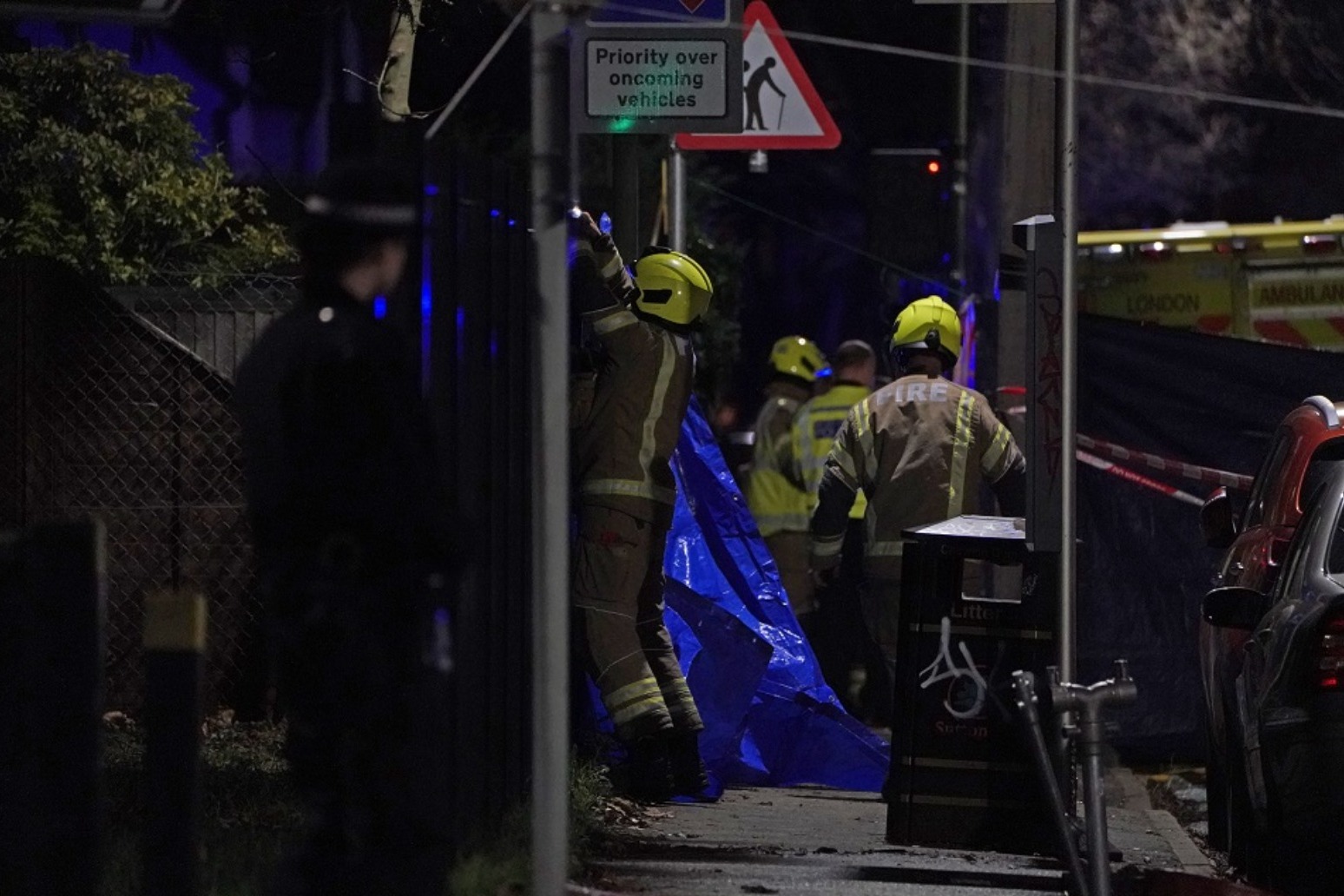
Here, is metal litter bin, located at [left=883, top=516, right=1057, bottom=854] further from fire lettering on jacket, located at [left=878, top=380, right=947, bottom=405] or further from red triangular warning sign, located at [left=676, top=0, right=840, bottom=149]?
red triangular warning sign, located at [left=676, top=0, right=840, bottom=149]

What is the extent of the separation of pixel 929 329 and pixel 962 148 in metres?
13.2

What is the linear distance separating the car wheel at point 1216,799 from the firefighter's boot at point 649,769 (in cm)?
186

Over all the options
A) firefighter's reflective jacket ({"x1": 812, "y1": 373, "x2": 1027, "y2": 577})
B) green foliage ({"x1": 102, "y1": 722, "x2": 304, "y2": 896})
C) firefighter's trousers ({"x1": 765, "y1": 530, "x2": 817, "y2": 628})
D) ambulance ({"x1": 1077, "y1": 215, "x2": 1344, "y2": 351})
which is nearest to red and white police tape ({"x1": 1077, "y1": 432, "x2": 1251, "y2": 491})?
firefighter's reflective jacket ({"x1": 812, "y1": 373, "x2": 1027, "y2": 577})

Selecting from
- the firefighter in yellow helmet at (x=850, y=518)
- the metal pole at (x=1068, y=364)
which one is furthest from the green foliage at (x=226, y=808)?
the firefighter in yellow helmet at (x=850, y=518)

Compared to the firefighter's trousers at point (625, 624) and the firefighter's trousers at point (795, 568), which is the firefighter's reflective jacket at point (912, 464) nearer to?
the firefighter's trousers at point (625, 624)

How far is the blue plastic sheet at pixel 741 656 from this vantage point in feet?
29.6

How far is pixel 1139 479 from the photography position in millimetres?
10914

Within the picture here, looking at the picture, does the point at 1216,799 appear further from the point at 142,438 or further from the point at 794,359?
the point at 794,359

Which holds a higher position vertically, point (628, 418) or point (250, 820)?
point (628, 418)

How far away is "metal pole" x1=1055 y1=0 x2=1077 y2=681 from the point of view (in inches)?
276

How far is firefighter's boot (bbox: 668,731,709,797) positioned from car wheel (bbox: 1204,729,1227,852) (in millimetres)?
1764

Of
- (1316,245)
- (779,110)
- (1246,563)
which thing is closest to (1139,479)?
(779,110)

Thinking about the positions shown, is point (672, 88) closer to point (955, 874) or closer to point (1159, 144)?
point (955, 874)

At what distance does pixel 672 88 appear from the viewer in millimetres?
7711
